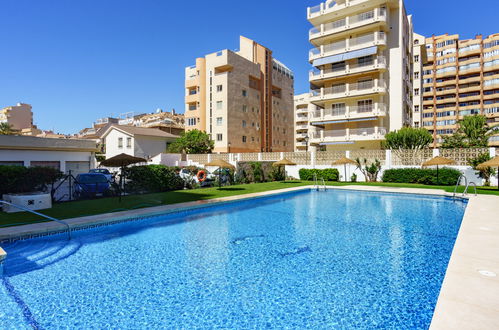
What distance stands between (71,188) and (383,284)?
1466 cm

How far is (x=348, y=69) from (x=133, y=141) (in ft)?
100

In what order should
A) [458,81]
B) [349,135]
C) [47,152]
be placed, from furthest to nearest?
[458,81], [349,135], [47,152]

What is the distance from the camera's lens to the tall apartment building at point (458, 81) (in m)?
59.0

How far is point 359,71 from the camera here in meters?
34.0

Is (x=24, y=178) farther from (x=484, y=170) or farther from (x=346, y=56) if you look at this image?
(x=346, y=56)

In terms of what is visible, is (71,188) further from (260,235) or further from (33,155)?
(33,155)

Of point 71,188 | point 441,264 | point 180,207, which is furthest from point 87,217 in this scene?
point 441,264

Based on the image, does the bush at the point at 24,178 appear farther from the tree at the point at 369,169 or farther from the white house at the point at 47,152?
the tree at the point at 369,169

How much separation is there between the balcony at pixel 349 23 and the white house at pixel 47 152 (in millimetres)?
31000

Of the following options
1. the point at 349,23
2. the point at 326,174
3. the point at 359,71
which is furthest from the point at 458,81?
the point at 326,174

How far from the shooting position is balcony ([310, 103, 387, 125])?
107 ft

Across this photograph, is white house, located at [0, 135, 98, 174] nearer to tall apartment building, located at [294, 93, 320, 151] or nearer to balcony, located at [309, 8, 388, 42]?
balcony, located at [309, 8, 388, 42]

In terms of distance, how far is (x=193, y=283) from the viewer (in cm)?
570

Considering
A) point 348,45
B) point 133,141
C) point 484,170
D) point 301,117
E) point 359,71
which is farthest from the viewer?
point 301,117
